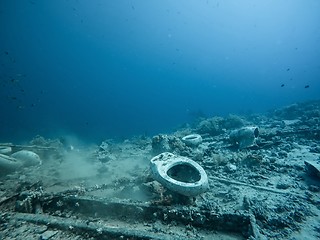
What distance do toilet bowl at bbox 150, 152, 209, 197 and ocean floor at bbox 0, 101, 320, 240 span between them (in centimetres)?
34

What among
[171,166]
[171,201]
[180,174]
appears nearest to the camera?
[171,201]

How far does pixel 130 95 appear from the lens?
409ft

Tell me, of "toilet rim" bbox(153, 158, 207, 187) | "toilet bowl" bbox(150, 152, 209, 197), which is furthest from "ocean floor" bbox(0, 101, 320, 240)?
"toilet rim" bbox(153, 158, 207, 187)

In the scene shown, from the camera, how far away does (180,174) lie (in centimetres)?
714

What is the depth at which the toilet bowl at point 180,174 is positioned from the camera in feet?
Result: 18.5

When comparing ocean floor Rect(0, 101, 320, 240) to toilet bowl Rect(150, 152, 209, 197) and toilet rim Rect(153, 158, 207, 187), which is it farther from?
toilet rim Rect(153, 158, 207, 187)

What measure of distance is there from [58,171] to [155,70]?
137495 millimetres

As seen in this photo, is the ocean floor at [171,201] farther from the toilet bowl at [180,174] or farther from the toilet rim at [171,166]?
the toilet rim at [171,166]

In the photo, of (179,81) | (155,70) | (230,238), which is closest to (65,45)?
(155,70)

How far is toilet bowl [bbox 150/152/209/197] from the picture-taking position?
5.65m

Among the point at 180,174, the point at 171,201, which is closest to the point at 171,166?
the point at 180,174

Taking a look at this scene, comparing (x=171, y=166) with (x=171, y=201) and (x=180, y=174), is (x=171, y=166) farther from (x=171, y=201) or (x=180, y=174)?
(x=171, y=201)

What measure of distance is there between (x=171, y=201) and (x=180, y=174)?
153cm

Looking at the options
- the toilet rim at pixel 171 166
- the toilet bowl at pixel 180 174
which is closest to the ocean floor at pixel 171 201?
the toilet bowl at pixel 180 174
